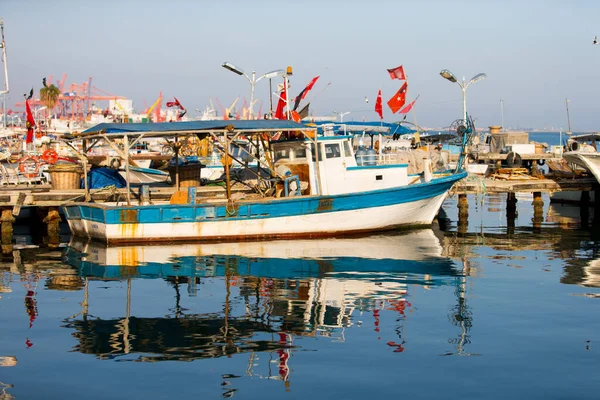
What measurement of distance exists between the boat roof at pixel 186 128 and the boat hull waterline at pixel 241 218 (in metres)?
2.33

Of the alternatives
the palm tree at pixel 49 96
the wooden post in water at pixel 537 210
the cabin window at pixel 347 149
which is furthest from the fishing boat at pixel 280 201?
the palm tree at pixel 49 96

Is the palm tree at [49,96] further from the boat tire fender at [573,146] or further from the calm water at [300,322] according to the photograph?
the calm water at [300,322]

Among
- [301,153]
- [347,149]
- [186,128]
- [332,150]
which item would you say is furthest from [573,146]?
[186,128]

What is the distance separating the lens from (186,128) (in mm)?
24594

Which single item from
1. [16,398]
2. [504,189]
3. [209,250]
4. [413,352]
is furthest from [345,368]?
[504,189]

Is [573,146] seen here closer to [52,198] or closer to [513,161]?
[513,161]

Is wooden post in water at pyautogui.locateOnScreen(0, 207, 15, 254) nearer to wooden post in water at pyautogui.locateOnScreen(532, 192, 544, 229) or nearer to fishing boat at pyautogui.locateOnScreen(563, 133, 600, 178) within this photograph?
wooden post in water at pyautogui.locateOnScreen(532, 192, 544, 229)

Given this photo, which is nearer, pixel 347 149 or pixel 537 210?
pixel 347 149

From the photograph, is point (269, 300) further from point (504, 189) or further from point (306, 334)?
point (504, 189)

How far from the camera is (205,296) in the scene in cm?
1688

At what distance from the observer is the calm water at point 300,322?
10977mm

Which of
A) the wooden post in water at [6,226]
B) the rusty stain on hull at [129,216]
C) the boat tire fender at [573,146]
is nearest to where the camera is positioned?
the rusty stain on hull at [129,216]

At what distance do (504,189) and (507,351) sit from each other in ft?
65.4

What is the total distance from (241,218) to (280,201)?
4.60ft
